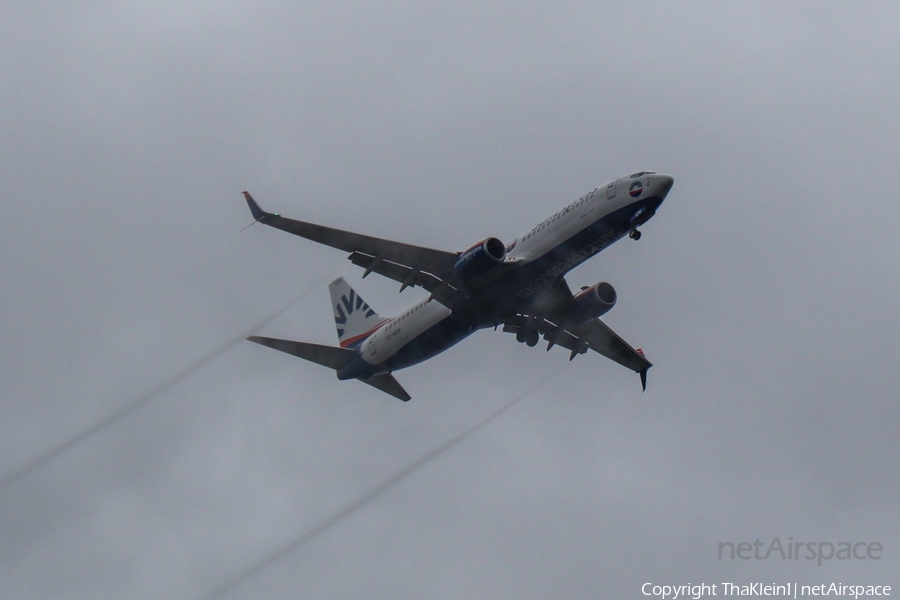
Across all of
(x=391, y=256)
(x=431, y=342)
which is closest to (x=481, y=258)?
(x=391, y=256)

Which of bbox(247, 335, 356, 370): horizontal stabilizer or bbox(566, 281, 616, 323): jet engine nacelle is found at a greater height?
bbox(247, 335, 356, 370): horizontal stabilizer

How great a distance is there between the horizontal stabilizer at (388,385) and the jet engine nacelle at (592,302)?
10.6 metres

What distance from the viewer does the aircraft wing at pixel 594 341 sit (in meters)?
54.3

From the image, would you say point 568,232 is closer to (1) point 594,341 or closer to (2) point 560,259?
(2) point 560,259

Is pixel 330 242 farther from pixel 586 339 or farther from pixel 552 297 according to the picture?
pixel 586 339

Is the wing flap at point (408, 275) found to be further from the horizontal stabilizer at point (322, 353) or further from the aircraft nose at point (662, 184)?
the aircraft nose at point (662, 184)

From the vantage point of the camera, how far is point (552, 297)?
51.3 metres

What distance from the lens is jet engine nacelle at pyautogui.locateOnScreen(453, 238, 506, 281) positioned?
150 feet

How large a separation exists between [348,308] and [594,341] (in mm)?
15030

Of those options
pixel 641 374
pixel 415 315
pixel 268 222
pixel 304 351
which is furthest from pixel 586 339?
pixel 268 222

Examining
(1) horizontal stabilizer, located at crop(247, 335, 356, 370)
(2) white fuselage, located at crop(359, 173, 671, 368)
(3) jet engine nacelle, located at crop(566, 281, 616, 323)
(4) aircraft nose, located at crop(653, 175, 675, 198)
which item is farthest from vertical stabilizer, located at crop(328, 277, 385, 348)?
(4) aircraft nose, located at crop(653, 175, 675, 198)

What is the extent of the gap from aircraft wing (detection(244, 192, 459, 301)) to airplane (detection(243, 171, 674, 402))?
46 millimetres

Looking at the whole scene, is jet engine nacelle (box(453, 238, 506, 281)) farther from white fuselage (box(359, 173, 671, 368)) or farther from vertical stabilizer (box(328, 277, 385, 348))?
vertical stabilizer (box(328, 277, 385, 348))

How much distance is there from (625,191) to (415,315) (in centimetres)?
1286
